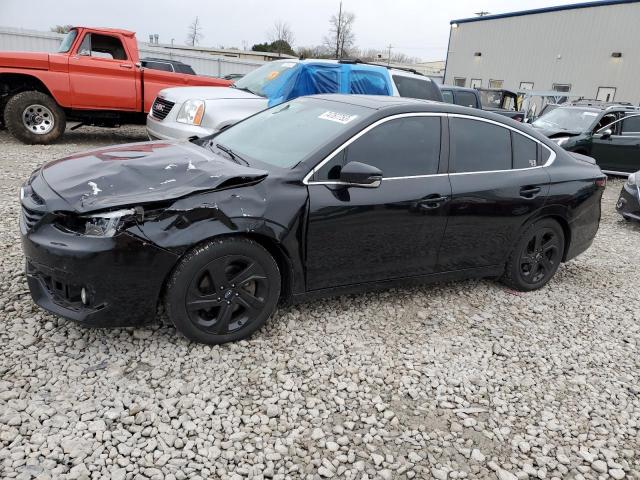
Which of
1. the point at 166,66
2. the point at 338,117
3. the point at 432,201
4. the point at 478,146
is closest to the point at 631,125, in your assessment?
the point at 478,146

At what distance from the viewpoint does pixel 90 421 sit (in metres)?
2.49

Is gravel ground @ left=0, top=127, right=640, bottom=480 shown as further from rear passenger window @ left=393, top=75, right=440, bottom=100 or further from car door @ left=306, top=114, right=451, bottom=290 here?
rear passenger window @ left=393, top=75, right=440, bottom=100

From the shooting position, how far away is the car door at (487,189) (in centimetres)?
386

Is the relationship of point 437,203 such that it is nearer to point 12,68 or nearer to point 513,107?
point 12,68

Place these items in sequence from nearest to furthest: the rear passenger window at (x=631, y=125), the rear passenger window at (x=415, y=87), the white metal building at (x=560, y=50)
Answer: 1. the rear passenger window at (x=415, y=87)
2. the rear passenger window at (x=631, y=125)
3. the white metal building at (x=560, y=50)

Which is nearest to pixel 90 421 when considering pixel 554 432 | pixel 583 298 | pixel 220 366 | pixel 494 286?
pixel 220 366

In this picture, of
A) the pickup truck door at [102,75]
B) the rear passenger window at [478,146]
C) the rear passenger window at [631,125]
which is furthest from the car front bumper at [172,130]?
the rear passenger window at [631,125]

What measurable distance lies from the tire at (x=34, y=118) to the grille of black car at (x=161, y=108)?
7.30 ft

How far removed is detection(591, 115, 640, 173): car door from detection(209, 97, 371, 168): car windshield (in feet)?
29.3

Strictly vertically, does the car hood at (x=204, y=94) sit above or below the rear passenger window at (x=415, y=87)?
below

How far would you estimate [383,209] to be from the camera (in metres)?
3.47

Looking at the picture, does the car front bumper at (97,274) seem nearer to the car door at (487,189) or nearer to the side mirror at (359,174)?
the side mirror at (359,174)

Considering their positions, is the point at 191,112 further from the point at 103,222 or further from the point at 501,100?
the point at 501,100

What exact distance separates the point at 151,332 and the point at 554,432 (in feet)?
8.15
